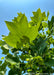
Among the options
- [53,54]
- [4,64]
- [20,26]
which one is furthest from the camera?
[4,64]

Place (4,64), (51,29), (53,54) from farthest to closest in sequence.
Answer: (51,29), (4,64), (53,54)

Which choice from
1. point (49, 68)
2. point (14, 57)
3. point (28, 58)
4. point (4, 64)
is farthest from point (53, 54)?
point (4, 64)

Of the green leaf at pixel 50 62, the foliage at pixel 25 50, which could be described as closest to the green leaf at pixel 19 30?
the foliage at pixel 25 50

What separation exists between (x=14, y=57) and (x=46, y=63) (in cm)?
34

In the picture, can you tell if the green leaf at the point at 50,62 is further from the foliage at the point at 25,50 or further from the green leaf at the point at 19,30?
the green leaf at the point at 19,30

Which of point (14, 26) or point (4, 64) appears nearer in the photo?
point (14, 26)

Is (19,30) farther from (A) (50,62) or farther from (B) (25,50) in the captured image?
(A) (50,62)

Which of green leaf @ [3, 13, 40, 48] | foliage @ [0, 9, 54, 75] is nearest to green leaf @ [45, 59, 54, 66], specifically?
foliage @ [0, 9, 54, 75]

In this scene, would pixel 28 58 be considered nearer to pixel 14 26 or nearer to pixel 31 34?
pixel 31 34

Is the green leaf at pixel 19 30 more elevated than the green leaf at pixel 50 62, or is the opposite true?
the green leaf at pixel 19 30

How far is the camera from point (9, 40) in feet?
3.76

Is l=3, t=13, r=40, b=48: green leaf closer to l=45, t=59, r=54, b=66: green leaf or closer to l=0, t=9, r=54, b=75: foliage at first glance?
l=0, t=9, r=54, b=75: foliage

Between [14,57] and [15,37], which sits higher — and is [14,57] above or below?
below

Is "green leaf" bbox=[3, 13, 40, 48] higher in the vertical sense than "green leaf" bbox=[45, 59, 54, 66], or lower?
higher
